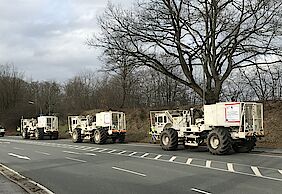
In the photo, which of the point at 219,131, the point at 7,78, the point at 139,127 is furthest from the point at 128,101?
the point at 219,131

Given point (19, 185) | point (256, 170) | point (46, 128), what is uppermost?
point (46, 128)

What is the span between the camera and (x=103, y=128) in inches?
1499

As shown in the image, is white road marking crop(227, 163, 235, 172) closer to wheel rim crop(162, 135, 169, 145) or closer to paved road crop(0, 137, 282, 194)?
paved road crop(0, 137, 282, 194)

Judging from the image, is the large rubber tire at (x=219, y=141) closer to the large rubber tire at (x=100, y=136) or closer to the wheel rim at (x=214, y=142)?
the wheel rim at (x=214, y=142)

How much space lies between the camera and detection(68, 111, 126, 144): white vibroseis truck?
37.7m

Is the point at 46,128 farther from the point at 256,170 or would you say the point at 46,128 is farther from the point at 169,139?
the point at 256,170

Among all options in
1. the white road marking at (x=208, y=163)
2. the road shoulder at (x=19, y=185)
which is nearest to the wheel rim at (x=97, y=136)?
the white road marking at (x=208, y=163)

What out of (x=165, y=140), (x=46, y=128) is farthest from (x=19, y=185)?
(x=46, y=128)

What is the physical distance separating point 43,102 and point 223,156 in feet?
253

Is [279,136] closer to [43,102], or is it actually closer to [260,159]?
[260,159]

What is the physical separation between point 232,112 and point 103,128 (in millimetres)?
16430

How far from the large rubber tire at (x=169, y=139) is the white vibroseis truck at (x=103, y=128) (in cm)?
1007

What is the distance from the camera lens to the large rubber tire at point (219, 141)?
23.1m

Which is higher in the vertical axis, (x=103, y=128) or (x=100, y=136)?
(x=103, y=128)
